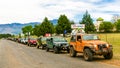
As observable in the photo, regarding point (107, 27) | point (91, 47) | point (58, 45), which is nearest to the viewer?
point (91, 47)

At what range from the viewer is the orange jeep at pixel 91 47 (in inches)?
768

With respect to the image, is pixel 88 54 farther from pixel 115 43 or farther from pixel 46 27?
pixel 46 27

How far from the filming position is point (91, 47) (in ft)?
64.3

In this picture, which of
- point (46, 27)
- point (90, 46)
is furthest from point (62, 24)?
point (90, 46)

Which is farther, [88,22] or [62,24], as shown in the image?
[88,22]

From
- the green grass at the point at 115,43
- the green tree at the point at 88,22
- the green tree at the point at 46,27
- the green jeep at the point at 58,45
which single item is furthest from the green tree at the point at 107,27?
the green jeep at the point at 58,45

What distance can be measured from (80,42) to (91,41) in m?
1.22

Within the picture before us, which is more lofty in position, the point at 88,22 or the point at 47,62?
the point at 88,22

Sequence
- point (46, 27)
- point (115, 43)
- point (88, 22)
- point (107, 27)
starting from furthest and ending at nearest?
1. point (107, 27)
2. point (88, 22)
3. point (46, 27)
4. point (115, 43)

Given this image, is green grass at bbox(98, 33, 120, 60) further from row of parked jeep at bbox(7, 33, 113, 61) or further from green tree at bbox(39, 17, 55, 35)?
green tree at bbox(39, 17, 55, 35)

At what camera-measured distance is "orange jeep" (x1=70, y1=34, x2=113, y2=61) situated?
768 inches

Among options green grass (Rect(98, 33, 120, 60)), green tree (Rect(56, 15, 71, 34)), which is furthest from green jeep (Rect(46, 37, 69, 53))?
green tree (Rect(56, 15, 71, 34))

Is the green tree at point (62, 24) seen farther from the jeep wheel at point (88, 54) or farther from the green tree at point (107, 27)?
the jeep wheel at point (88, 54)

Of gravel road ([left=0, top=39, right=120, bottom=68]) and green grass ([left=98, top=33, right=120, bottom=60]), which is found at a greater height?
green grass ([left=98, top=33, right=120, bottom=60])
